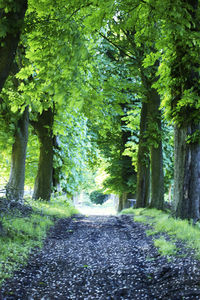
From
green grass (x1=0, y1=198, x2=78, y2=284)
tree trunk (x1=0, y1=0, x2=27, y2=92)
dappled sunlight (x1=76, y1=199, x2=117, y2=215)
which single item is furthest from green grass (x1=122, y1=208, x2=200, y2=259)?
dappled sunlight (x1=76, y1=199, x2=117, y2=215)

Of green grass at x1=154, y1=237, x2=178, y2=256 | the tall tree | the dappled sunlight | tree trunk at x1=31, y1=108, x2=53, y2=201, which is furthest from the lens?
the dappled sunlight

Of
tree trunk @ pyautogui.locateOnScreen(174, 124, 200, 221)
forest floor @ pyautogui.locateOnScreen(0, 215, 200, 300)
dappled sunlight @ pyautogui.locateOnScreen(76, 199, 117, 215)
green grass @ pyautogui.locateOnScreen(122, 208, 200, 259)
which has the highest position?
tree trunk @ pyautogui.locateOnScreen(174, 124, 200, 221)

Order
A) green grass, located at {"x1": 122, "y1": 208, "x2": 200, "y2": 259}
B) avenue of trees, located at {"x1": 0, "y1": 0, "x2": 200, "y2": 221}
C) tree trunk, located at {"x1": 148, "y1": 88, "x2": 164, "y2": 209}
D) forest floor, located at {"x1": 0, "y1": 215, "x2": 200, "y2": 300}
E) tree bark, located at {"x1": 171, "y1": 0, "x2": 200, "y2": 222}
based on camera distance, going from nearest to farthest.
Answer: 1. forest floor, located at {"x1": 0, "y1": 215, "x2": 200, "y2": 300}
2. avenue of trees, located at {"x1": 0, "y1": 0, "x2": 200, "y2": 221}
3. green grass, located at {"x1": 122, "y1": 208, "x2": 200, "y2": 259}
4. tree bark, located at {"x1": 171, "y1": 0, "x2": 200, "y2": 222}
5. tree trunk, located at {"x1": 148, "y1": 88, "x2": 164, "y2": 209}

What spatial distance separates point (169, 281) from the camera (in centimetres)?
401

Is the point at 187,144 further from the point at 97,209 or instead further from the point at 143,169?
the point at 97,209

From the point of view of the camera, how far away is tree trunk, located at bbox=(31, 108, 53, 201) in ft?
39.9

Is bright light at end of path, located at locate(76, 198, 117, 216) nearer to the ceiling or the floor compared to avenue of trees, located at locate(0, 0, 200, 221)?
nearer to the floor

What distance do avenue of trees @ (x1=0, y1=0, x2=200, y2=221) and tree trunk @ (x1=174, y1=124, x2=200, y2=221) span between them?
0.03m

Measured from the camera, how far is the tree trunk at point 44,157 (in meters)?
12.2

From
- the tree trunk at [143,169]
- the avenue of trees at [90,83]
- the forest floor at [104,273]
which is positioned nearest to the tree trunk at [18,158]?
the avenue of trees at [90,83]

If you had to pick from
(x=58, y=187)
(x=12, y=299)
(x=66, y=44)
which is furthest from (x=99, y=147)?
(x=12, y=299)

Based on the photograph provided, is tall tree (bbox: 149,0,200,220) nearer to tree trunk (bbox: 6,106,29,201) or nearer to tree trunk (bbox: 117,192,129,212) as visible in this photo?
tree trunk (bbox: 6,106,29,201)

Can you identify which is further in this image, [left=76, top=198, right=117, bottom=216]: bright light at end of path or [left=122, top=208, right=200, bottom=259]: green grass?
[left=76, top=198, right=117, bottom=216]: bright light at end of path

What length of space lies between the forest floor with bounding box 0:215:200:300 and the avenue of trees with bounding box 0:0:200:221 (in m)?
2.20
